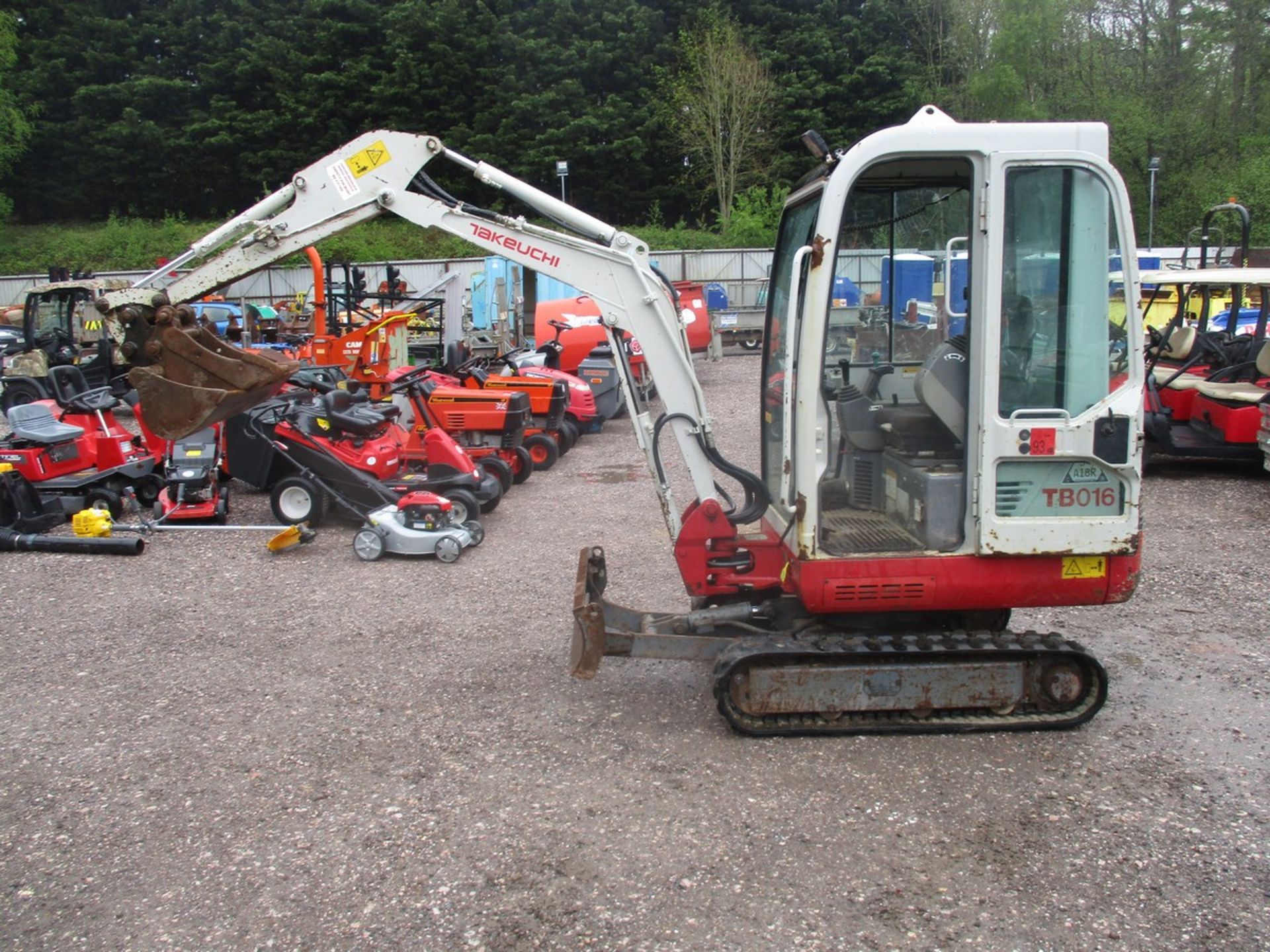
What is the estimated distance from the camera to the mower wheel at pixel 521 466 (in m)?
10.6

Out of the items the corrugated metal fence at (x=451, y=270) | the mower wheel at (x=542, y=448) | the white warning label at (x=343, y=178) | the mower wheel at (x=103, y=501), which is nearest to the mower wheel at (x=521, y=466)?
the mower wheel at (x=542, y=448)

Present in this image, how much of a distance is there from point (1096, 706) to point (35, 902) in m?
4.27

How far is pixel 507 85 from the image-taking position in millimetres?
42781

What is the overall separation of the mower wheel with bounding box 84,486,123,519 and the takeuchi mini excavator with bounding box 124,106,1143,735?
5.27m

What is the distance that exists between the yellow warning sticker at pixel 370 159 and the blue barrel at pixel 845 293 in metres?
2.39

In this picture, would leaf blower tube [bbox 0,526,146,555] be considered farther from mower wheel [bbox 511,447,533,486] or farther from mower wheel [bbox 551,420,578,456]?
mower wheel [bbox 551,420,578,456]

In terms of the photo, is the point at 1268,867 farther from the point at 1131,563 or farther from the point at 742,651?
the point at 742,651

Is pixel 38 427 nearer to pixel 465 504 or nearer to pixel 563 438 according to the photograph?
pixel 465 504

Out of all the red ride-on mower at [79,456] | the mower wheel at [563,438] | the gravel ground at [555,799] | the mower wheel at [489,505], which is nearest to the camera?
the gravel ground at [555,799]

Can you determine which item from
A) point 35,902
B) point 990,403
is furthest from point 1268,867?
point 35,902

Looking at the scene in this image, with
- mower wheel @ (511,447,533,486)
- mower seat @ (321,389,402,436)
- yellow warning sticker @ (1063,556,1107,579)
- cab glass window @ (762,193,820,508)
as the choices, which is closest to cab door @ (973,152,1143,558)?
yellow warning sticker @ (1063,556,1107,579)

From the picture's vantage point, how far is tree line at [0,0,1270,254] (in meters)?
40.6

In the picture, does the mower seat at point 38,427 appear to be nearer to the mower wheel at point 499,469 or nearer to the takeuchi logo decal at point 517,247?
the mower wheel at point 499,469

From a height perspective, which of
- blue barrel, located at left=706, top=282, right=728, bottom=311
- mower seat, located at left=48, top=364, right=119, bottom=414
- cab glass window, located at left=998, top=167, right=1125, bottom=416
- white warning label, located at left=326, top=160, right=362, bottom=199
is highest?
blue barrel, located at left=706, top=282, right=728, bottom=311
